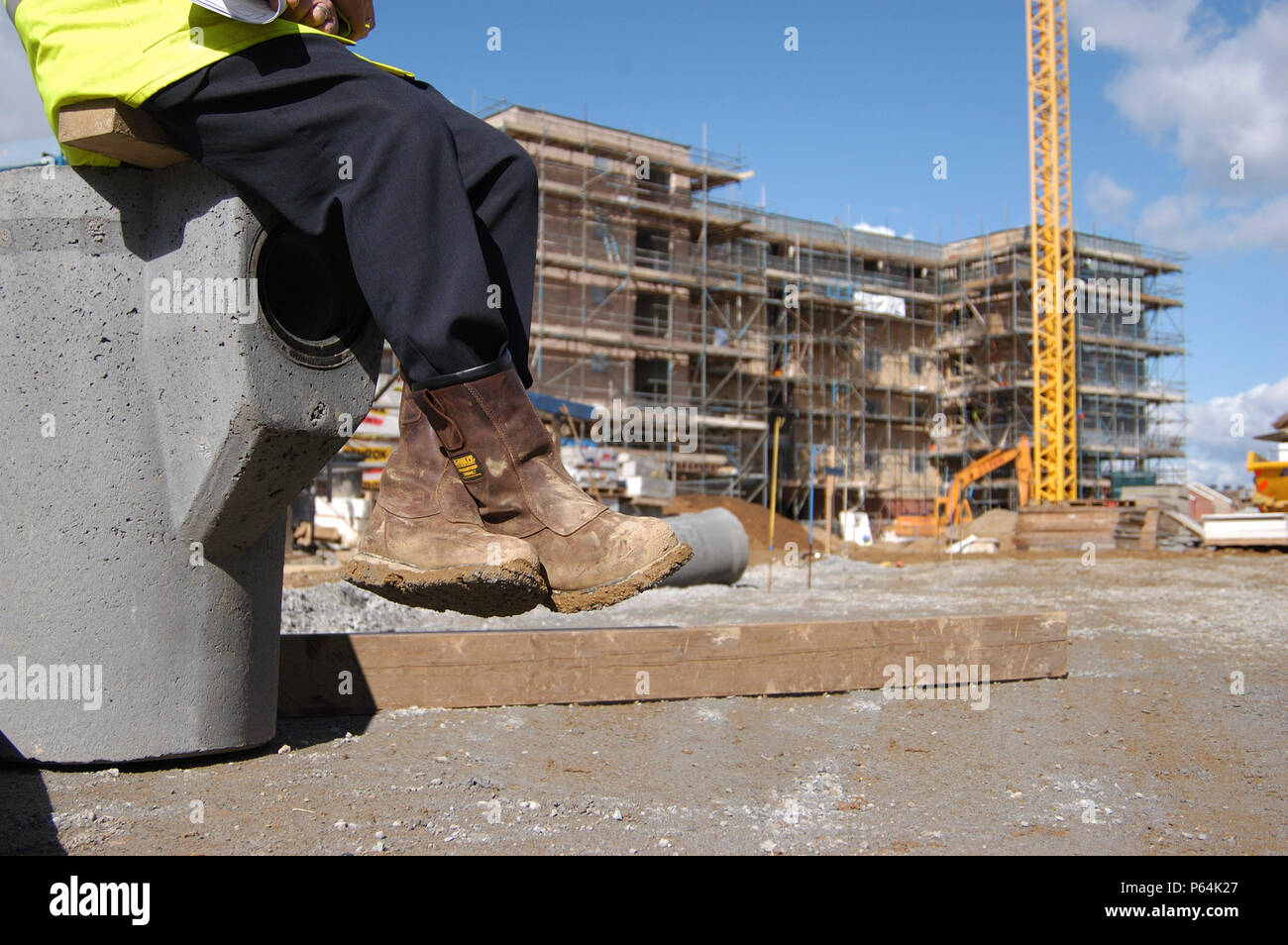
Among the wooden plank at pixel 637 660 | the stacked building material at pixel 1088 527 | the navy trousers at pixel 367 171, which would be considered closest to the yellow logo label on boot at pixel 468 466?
the navy trousers at pixel 367 171

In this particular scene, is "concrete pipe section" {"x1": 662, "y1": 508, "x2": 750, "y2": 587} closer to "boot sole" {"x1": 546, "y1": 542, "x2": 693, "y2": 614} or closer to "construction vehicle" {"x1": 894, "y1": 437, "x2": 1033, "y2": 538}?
"boot sole" {"x1": 546, "y1": 542, "x2": 693, "y2": 614}

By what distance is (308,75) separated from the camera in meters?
1.85

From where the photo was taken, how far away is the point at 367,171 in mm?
1836

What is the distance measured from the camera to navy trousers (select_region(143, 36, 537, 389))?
1.80 metres

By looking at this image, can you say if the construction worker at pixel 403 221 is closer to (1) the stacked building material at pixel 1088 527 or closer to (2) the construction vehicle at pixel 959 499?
(1) the stacked building material at pixel 1088 527

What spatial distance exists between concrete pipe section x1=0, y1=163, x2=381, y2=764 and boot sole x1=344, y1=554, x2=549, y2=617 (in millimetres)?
387

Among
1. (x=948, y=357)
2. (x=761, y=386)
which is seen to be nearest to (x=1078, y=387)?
(x=948, y=357)

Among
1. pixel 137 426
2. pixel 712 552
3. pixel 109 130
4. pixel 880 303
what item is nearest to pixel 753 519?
pixel 712 552

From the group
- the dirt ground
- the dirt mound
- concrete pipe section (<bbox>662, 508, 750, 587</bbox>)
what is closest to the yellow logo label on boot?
the dirt ground

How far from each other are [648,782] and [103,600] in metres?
1.32

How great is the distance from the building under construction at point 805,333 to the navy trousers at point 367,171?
24.3 meters

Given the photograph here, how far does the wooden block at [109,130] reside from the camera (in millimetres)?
1885
